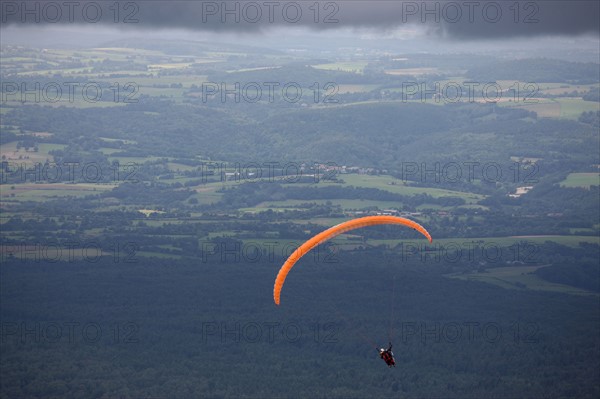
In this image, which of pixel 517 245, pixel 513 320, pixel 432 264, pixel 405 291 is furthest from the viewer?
pixel 517 245

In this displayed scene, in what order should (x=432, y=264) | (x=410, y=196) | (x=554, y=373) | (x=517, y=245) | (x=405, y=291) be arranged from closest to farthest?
(x=554, y=373) < (x=405, y=291) < (x=432, y=264) < (x=517, y=245) < (x=410, y=196)

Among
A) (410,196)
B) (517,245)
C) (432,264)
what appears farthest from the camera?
(410,196)

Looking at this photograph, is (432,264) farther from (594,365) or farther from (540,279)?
(594,365)

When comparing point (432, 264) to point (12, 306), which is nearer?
point (12, 306)

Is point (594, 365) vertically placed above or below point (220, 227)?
below

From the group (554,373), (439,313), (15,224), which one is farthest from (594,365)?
(15,224)

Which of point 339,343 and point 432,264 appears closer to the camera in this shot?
point 339,343

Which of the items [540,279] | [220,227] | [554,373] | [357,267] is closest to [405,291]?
[357,267]

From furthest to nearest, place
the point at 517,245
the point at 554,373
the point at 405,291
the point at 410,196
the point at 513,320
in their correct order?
the point at 410,196, the point at 517,245, the point at 405,291, the point at 513,320, the point at 554,373

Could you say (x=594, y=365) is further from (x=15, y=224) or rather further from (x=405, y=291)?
(x=15, y=224)
